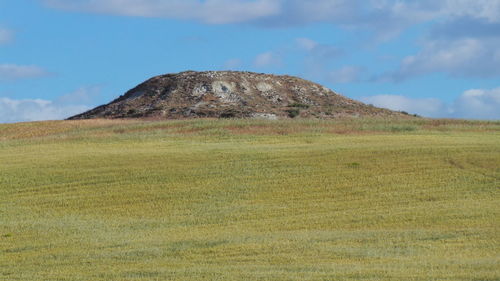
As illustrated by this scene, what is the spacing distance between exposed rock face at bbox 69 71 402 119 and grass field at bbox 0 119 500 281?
34.5 ft

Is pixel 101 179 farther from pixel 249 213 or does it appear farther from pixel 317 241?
pixel 317 241

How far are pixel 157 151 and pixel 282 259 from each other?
2137cm

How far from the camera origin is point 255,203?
30.4m

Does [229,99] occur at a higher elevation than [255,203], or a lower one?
higher

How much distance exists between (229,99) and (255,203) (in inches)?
1402

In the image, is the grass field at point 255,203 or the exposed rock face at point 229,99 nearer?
the grass field at point 255,203

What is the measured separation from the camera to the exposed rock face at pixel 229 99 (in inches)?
2454

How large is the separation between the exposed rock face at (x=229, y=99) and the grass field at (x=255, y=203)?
34.5 ft

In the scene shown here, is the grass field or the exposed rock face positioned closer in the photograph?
the grass field

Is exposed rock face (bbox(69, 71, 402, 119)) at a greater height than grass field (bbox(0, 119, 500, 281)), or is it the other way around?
exposed rock face (bbox(69, 71, 402, 119))

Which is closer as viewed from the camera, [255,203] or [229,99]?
[255,203]

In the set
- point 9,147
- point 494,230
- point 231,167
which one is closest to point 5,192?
point 231,167

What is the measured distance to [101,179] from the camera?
35.1m

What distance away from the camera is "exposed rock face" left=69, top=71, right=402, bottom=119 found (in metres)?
62.3
